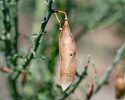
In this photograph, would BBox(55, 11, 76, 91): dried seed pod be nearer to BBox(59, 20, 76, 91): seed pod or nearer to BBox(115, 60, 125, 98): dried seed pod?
BBox(59, 20, 76, 91): seed pod

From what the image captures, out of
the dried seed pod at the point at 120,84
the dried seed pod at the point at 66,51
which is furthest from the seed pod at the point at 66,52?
the dried seed pod at the point at 120,84

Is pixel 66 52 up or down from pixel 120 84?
up

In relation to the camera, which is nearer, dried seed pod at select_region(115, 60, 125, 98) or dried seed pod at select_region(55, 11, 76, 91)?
dried seed pod at select_region(55, 11, 76, 91)

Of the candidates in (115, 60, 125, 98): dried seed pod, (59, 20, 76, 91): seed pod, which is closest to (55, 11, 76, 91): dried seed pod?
(59, 20, 76, 91): seed pod

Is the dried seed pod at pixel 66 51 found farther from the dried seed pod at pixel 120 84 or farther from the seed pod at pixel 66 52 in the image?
the dried seed pod at pixel 120 84

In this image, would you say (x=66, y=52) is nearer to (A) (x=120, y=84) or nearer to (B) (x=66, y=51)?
(B) (x=66, y=51)

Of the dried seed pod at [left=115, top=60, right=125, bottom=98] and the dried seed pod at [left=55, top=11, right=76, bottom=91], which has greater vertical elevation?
the dried seed pod at [left=55, top=11, right=76, bottom=91]

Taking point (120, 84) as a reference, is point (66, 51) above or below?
above

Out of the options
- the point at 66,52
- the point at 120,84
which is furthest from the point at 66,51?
the point at 120,84

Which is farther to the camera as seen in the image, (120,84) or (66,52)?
(120,84)

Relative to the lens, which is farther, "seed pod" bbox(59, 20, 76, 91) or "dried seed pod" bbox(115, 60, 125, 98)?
"dried seed pod" bbox(115, 60, 125, 98)

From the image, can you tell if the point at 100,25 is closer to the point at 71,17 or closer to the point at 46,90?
the point at 71,17
